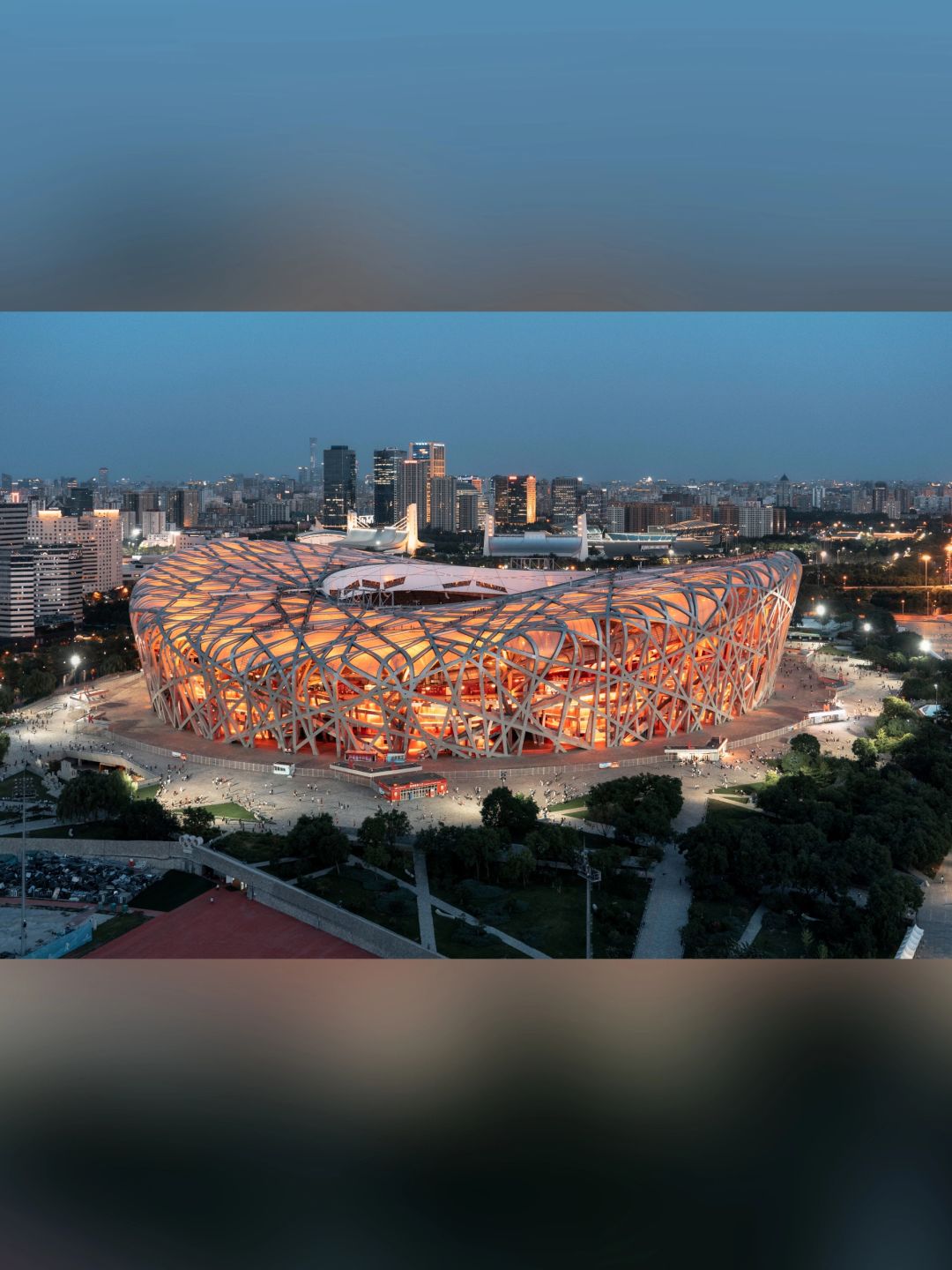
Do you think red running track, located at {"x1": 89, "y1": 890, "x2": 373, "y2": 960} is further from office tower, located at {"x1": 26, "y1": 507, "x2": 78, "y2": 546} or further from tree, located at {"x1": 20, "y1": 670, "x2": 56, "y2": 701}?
office tower, located at {"x1": 26, "y1": 507, "x2": 78, "y2": 546}

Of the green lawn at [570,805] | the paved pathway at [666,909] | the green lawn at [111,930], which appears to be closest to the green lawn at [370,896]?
the green lawn at [111,930]

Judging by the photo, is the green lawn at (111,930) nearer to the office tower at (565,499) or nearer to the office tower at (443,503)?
the office tower at (443,503)

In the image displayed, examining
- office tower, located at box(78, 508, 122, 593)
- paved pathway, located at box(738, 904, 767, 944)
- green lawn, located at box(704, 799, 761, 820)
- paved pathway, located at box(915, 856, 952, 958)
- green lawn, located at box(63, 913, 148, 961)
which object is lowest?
green lawn, located at box(63, 913, 148, 961)

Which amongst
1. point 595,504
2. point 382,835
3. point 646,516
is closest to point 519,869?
point 382,835

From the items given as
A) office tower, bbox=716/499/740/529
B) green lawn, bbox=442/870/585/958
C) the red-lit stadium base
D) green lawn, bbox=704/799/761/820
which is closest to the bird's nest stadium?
the red-lit stadium base
